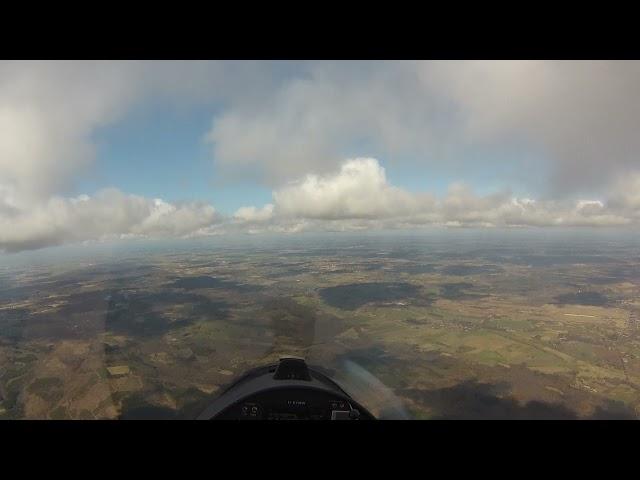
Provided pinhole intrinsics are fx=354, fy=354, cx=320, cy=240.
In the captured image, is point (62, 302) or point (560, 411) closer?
point (560, 411)

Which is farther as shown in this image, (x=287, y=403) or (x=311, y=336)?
(x=311, y=336)

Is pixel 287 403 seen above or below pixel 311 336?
above

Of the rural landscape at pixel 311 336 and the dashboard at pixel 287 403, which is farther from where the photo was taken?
the rural landscape at pixel 311 336

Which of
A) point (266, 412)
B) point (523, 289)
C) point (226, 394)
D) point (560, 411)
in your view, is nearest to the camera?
point (266, 412)

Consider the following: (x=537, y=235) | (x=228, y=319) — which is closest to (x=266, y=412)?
(x=228, y=319)

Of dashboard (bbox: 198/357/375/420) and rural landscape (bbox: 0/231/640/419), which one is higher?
dashboard (bbox: 198/357/375/420)

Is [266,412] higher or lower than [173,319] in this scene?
higher

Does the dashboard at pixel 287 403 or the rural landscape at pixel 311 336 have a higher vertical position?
the dashboard at pixel 287 403

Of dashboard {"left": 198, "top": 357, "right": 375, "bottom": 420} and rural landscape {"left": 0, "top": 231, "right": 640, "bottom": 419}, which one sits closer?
dashboard {"left": 198, "top": 357, "right": 375, "bottom": 420}
